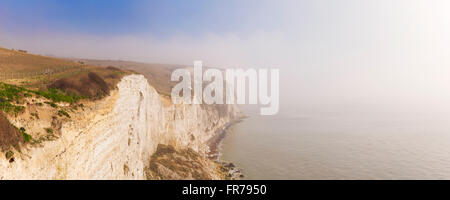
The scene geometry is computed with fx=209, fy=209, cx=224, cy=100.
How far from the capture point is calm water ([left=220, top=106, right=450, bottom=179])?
4706cm

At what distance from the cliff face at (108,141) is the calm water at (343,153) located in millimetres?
18076

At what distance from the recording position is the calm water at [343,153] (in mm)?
47062

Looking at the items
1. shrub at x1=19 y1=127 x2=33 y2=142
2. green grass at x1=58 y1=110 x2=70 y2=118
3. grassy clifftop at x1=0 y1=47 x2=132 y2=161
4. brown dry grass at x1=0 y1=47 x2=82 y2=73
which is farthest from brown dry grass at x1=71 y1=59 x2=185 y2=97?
shrub at x1=19 y1=127 x2=33 y2=142

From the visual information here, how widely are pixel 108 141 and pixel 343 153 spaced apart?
5989cm

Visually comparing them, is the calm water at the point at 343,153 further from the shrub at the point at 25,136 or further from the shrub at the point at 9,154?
the shrub at the point at 9,154

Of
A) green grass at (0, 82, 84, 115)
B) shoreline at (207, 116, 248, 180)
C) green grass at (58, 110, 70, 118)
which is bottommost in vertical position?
A: shoreline at (207, 116, 248, 180)

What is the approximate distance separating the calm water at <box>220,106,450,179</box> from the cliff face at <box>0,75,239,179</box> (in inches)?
712

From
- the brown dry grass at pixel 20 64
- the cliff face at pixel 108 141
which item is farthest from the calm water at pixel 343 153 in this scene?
the brown dry grass at pixel 20 64

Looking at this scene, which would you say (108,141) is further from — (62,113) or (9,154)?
(9,154)

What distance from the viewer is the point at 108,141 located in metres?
22.2

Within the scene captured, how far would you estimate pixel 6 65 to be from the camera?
36.2 metres

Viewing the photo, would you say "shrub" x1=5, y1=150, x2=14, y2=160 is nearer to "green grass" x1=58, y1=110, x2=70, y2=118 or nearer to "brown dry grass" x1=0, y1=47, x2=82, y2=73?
"green grass" x1=58, y1=110, x2=70, y2=118
